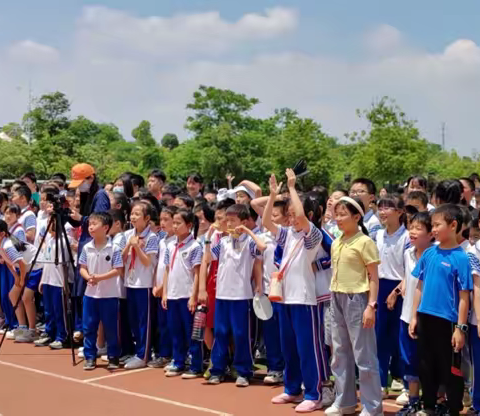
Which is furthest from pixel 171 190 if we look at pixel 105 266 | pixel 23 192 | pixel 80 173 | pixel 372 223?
pixel 372 223

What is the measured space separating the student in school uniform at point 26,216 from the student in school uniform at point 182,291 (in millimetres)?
2978

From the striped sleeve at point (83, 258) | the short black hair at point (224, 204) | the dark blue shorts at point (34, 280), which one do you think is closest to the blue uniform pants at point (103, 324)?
the striped sleeve at point (83, 258)

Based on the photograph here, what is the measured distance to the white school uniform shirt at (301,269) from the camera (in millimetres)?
5250

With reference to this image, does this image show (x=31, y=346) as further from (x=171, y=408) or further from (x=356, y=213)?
(x=356, y=213)

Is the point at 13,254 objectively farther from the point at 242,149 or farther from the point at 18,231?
the point at 242,149

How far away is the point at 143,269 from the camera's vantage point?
266 inches

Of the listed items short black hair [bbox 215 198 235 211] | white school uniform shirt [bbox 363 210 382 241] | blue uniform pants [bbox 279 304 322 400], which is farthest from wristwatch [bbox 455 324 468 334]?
short black hair [bbox 215 198 235 211]

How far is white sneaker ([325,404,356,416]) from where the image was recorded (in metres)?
4.93

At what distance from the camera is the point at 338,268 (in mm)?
4926

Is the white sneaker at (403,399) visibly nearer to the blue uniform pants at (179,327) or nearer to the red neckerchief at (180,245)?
the blue uniform pants at (179,327)

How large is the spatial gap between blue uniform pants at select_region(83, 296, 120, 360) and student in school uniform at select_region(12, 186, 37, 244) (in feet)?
7.56

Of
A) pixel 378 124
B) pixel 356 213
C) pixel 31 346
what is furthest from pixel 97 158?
pixel 356 213

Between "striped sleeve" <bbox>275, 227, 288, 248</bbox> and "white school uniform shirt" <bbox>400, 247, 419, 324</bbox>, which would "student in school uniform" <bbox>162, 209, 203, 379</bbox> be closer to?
"striped sleeve" <bbox>275, 227, 288, 248</bbox>

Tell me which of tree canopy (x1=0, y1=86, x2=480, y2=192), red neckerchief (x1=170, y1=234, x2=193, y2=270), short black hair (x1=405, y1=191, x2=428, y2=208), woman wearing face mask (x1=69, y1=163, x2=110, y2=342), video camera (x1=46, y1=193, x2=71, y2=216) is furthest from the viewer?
tree canopy (x1=0, y1=86, x2=480, y2=192)
